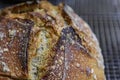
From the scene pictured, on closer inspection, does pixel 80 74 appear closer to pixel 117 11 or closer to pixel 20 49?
pixel 20 49

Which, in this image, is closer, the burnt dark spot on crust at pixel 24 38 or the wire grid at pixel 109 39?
the burnt dark spot on crust at pixel 24 38

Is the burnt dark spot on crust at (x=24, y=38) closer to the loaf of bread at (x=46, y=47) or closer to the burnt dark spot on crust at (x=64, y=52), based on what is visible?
the loaf of bread at (x=46, y=47)

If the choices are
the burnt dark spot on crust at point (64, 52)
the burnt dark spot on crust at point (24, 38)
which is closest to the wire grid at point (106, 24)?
the burnt dark spot on crust at point (64, 52)

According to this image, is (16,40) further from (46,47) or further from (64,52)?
(64,52)

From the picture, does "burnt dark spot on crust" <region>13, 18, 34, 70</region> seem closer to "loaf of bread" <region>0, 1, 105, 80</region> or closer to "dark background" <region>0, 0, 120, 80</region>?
"loaf of bread" <region>0, 1, 105, 80</region>

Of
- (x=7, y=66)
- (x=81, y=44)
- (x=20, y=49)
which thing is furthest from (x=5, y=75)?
(x=81, y=44)

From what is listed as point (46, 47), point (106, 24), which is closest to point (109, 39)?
point (106, 24)

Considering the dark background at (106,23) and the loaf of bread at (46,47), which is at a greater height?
the loaf of bread at (46,47)
